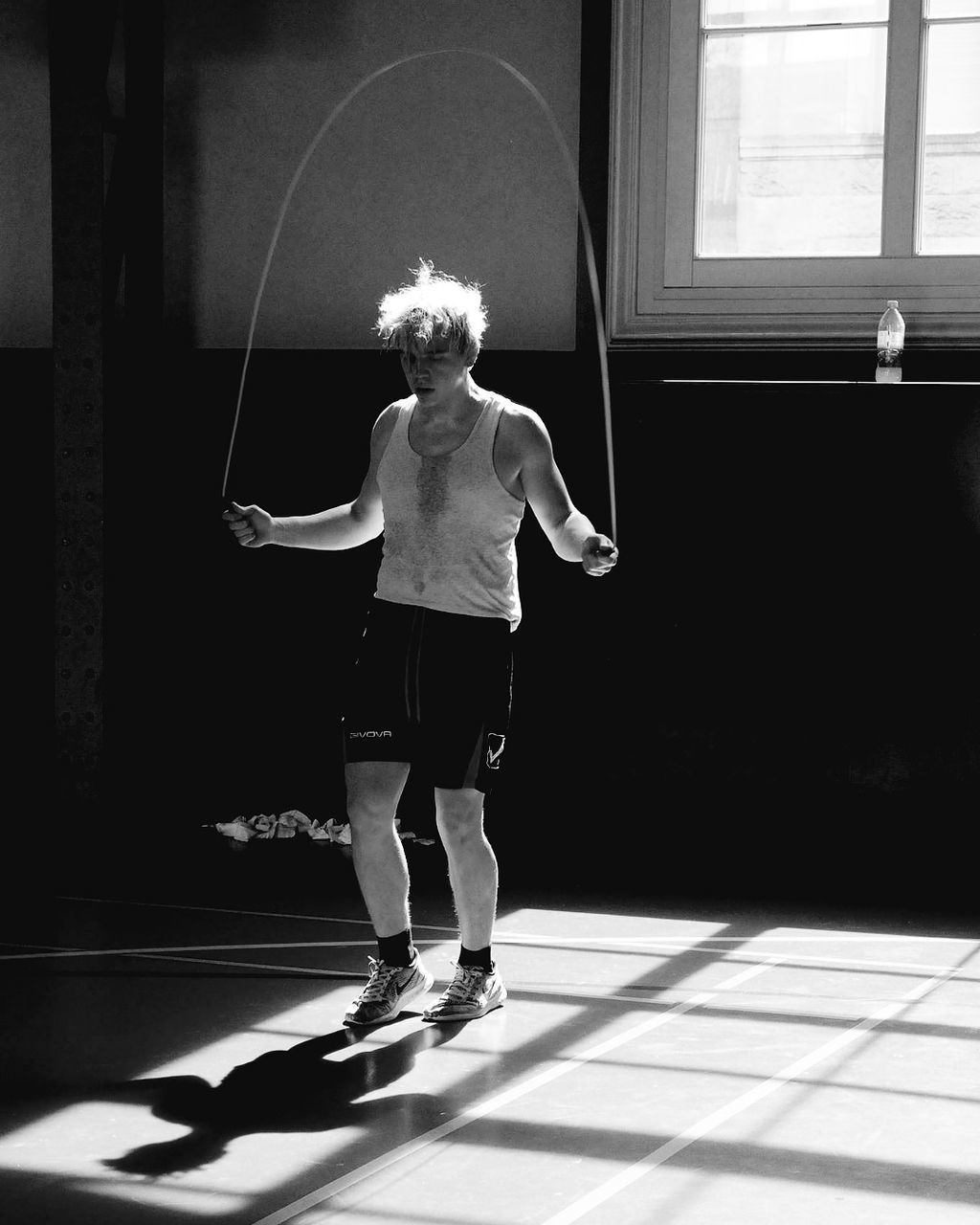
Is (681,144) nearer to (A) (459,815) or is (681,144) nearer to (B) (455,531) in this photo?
(B) (455,531)

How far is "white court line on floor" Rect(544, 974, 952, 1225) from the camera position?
2623 mm

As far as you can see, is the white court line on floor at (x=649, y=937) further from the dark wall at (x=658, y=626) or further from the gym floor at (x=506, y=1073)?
the dark wall at (x=658, y=626)

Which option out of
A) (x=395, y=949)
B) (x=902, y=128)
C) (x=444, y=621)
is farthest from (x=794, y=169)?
(x=395, y=949)

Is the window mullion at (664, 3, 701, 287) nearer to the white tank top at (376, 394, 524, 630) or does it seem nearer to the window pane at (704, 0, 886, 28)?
the window pane at (704, 0, 886, 28)

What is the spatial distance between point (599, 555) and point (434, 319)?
620 millimetres

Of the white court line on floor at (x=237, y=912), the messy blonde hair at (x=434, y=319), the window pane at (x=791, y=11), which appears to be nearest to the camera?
the messy blonde hair at (x=434, y=319)

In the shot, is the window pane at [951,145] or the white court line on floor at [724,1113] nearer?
the white court line on floor at [724,1113]

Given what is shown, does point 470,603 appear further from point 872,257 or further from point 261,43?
point 261,43

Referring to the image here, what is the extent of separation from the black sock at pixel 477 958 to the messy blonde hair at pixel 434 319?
4.18 feet

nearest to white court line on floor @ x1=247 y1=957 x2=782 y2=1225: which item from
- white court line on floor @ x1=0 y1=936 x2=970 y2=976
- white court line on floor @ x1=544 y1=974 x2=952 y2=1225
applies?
white court line on floor @ x1=0 y1=936 x2=970 y2=976

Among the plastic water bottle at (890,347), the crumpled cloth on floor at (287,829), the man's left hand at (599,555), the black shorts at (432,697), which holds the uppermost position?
the plastic water bottle at (890,347)

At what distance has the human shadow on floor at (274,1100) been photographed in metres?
2.87

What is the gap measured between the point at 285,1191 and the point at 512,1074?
2.38 feet

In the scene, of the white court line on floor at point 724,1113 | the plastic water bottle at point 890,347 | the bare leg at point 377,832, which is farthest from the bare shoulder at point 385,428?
the plastic water bottle at point 890,347
